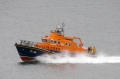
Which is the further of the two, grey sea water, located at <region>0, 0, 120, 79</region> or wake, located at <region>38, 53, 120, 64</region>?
wake, located at <region>38, 53, 120, 64</region>

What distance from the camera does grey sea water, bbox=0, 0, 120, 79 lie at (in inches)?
2874

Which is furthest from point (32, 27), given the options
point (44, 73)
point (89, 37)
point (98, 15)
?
point (44, 73)

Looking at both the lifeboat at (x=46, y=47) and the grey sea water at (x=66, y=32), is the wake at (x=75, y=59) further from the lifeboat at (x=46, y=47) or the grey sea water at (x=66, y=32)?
the lifeboat at (x=46, y=47)

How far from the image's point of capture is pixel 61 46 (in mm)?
77375

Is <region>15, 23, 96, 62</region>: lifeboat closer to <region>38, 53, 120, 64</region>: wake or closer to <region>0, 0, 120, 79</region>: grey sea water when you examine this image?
<region>38, 53, 120, 64</region>: wake

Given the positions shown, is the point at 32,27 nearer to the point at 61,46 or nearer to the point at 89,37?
the point at 89,37

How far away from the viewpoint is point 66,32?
10694 cm

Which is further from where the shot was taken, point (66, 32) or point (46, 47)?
point (66, 32)

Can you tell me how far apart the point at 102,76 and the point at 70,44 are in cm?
858

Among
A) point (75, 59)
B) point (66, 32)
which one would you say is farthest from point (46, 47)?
point (66, 32)

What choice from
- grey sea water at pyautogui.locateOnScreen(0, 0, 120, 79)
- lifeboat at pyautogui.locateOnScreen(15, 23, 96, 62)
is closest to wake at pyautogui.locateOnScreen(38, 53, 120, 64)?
grey sea water at pyautogui.locateOnScreen(0, 0, 120, 79)

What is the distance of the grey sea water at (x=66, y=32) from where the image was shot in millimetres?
73000

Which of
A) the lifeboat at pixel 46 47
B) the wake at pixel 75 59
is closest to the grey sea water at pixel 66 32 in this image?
the wake at pixel 75 59

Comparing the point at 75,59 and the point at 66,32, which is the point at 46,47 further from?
the point at 66,32
